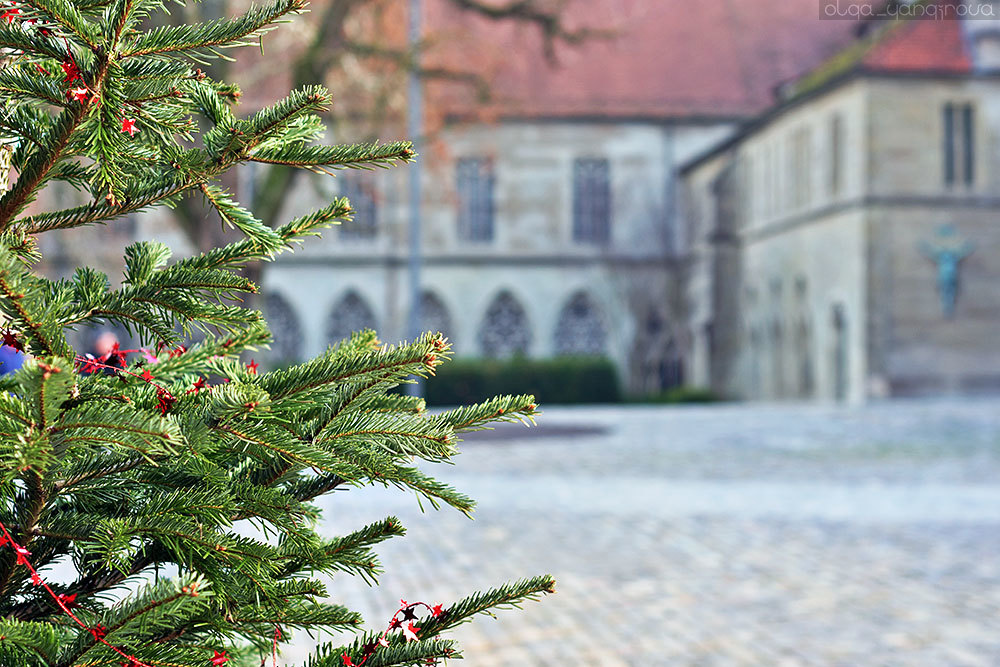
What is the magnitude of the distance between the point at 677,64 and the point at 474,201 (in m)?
8.26

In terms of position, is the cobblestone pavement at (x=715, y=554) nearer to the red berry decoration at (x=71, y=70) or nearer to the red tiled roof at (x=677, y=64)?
the red berry decoration at (x=71, y=70)

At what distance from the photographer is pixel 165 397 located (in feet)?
4.66

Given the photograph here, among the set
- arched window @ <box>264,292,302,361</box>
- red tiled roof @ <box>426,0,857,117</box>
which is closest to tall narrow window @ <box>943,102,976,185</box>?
red tiled roof @ <box>426,0,857,117</box>

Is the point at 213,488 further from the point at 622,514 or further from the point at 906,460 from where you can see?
the point at 906,460

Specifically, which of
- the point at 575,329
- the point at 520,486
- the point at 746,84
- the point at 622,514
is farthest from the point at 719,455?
the point at 746,84

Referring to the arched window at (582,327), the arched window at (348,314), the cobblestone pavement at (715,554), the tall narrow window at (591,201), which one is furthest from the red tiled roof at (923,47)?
the arched window at (348,314)

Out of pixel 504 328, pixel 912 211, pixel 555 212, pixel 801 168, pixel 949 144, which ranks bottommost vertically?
pixel 504 328

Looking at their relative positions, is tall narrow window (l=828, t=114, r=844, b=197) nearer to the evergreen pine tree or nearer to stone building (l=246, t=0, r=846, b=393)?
stone building (l=246, t=0, r=846, b=393)

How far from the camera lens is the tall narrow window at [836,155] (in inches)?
1185

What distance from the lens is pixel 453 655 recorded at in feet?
5.53

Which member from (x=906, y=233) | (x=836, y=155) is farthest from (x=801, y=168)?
(x=906, y=233)

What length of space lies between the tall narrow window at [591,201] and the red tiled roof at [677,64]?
5.95 ft

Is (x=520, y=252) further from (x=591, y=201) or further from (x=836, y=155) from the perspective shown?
(x=836, y=155)

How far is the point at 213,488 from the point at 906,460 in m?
14.6
